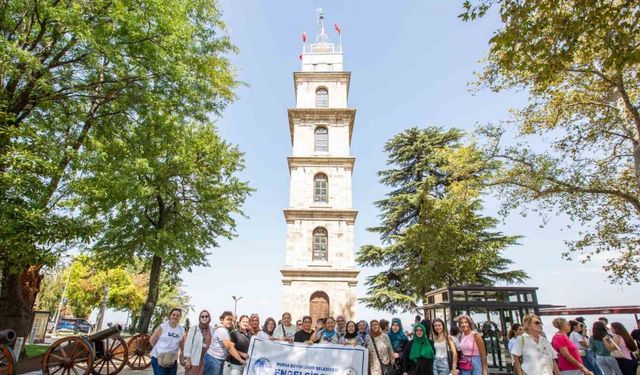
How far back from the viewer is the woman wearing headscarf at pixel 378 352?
23.0 feet

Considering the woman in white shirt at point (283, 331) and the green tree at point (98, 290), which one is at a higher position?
the green tree at point (98, 290)

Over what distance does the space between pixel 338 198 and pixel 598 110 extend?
46.5 feet

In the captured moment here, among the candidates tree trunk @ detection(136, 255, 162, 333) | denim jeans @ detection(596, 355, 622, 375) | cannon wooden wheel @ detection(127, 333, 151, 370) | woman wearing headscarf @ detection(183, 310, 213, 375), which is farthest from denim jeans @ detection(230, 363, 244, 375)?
tree trunk @ detection(136, 255, 162, 333)

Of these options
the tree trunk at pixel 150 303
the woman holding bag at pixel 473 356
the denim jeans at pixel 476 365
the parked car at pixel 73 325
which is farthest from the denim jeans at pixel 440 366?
the parked car at pixel 73 325

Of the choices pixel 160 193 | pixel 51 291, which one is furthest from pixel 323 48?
pixel 51 291

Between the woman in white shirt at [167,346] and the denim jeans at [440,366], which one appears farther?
the denim jeans at [440,366]

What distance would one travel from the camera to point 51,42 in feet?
36.1

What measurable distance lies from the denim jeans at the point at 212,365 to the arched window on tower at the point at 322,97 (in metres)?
22.3

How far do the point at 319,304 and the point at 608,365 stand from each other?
15.2 meters

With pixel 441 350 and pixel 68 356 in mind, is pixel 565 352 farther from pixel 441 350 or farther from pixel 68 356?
pixel 68 356

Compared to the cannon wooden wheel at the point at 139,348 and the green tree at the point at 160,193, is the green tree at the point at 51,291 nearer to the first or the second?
the green tree at the point at 160,193

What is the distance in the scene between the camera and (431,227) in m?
18.5

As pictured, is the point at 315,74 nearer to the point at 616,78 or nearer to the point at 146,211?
the point at 146,211

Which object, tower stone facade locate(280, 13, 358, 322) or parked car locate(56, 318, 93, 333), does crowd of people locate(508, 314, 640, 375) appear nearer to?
tower stone facade locate(280, 13, 358, 322)
